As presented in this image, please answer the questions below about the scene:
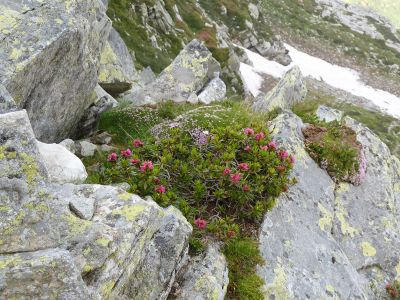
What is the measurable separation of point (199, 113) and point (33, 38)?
474 centimetres

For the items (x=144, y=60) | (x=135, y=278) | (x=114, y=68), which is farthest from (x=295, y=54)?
(x=135, y=278)

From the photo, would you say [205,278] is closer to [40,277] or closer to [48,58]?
[40,277]

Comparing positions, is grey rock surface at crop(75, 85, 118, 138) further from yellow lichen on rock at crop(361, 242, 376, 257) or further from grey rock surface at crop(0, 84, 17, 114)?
yellow lichen on rock at crop(361, 242, 376, 257)

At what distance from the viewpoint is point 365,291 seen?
389 inches

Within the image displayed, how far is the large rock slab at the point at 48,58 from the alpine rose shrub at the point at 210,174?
7.66 feet

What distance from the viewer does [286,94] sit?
1755cm

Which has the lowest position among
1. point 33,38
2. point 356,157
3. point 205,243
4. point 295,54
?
point 295,54

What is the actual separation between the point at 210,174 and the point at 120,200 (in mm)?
2658

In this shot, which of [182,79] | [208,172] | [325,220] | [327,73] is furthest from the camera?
[327,73]

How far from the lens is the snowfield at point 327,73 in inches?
2712

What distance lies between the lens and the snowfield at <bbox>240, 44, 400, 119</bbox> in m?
68.9

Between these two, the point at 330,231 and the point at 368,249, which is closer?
the point at 330,231

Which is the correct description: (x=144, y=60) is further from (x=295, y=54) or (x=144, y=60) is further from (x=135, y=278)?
(x=295, y=54)

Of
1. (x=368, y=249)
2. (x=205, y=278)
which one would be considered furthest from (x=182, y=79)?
(x=205, y=278)
